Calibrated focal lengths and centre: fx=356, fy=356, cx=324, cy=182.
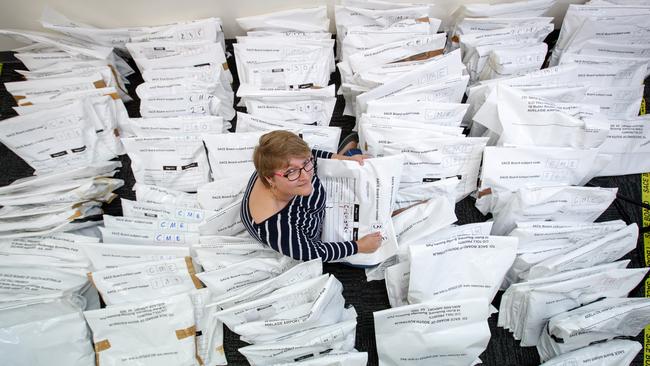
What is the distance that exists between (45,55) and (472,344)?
206 cm

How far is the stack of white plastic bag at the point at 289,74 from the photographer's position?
1.43m

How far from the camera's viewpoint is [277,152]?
37.6 inches

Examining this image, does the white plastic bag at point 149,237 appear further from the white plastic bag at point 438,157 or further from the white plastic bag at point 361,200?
the white plastic bag at point 438,157

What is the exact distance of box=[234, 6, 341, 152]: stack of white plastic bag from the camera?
4.68 feet

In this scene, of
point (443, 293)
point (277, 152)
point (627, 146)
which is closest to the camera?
point (277, 152)

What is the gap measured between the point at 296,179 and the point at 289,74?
29.2 inches

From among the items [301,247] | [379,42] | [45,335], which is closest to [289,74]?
[379,42]

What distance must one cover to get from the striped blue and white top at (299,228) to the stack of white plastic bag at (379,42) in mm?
573

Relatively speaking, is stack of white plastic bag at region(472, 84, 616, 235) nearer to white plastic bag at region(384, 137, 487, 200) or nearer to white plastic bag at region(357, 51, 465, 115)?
white plastic bag at region(384, 137, 487, 200)

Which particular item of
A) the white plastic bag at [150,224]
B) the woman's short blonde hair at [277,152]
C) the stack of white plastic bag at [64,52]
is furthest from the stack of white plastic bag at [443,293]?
the stack of white plastic bag at [64,52]

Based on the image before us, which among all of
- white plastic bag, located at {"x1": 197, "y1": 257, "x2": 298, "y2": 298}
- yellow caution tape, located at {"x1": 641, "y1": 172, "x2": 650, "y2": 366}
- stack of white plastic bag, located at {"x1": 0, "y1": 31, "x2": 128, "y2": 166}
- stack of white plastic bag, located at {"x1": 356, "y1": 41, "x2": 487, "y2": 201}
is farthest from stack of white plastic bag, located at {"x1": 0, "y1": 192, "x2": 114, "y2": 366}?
yellow caution tape, located at {"x1": 641, "y1": 172, "x2": 650, "y2": 366}

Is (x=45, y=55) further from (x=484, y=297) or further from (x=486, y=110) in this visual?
(x=484, y=297)

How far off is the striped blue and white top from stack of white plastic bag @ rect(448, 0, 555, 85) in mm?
966

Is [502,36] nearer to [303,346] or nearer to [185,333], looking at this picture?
[303,346]
